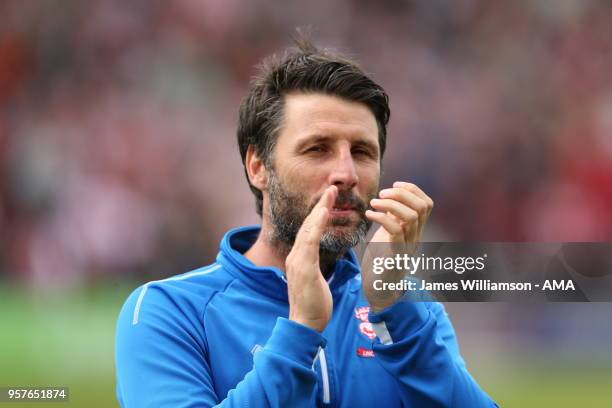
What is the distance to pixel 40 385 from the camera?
583 centimetres

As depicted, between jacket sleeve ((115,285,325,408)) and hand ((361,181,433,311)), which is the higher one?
hand ((361,181,433,311))

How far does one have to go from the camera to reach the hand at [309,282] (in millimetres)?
1987

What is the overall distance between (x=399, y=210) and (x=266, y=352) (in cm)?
46

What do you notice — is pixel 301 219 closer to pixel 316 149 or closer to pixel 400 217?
pixel 316 149

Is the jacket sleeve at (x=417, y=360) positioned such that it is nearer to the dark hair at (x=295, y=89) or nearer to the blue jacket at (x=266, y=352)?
the blue jacket at (x=266, y=352)

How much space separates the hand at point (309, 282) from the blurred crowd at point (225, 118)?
5.57 m

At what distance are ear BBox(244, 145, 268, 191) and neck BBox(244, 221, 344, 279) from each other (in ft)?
0.41

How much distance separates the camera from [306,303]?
6.53 ft

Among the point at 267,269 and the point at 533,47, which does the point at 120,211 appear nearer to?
the point at 533,47

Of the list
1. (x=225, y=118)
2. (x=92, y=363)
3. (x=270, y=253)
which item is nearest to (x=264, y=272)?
(x=270, y=253)

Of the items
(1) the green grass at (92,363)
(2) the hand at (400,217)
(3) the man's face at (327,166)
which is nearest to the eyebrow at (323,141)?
(3) the man's face at (327,166)

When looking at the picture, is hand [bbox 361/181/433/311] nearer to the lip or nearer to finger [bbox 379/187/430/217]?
finger [bbox 379/187/430/217]

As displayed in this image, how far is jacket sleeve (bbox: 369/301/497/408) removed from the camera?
2.11 m

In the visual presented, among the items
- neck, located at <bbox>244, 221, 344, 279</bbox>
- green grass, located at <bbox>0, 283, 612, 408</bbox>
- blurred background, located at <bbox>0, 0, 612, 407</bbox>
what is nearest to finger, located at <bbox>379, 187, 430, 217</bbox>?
neck, located at <bbox>244, 221, 344, 279</bbox>
